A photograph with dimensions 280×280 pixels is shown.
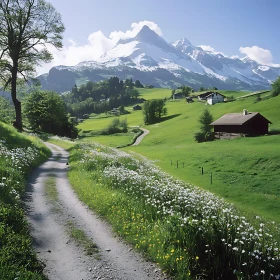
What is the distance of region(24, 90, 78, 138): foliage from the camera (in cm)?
7606

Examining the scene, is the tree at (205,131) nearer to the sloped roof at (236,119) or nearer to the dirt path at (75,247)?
the sloped roof at (236,119)

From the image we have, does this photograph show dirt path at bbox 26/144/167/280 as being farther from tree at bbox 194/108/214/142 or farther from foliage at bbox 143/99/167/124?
foliage at bbox 143/99/167/124

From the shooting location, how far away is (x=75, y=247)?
9141mm

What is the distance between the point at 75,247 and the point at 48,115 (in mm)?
71497

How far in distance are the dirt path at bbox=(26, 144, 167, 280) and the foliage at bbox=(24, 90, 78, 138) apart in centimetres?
6415

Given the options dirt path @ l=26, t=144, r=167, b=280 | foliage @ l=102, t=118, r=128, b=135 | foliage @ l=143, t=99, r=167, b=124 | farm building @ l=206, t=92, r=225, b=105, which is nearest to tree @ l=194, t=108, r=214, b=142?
foliage @ l=102, t=118, r=128, b=135

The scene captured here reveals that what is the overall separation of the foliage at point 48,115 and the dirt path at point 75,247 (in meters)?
64.2

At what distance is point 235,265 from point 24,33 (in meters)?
34.5

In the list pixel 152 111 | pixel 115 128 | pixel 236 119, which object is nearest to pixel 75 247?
pixel 236 119

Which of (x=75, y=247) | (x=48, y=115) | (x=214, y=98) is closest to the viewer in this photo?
(x=75, y=247)

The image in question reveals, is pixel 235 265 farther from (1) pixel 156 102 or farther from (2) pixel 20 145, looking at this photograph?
(1) pixel 156 102

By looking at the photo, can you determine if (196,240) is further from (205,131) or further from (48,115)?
(205,131)

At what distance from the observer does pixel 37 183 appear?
16375 millimetres

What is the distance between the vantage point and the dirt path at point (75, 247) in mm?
7812
